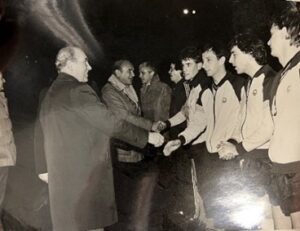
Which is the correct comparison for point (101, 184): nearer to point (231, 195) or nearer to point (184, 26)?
point (231, 195)

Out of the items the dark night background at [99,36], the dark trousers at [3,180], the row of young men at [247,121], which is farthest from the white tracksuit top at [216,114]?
the dark trousers at [3,180]

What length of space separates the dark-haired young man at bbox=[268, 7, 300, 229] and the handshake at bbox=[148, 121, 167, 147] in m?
0.26

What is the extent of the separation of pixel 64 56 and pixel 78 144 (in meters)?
0.20

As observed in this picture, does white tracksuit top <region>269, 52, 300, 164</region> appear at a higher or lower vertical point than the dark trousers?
higher

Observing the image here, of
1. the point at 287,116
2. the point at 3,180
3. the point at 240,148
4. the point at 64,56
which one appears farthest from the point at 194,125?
the point at 3,180

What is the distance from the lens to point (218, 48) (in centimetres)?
116

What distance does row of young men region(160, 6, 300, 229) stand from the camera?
1134 millimetres

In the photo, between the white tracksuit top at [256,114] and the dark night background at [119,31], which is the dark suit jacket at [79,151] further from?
the white tracksuit top at [256,114]

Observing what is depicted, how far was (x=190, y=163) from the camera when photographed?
113cm

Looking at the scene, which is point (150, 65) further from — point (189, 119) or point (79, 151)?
point (79, 151)

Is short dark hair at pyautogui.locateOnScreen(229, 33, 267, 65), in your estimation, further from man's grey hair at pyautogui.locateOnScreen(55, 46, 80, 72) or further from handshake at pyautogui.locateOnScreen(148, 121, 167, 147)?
man's grey hair at pyautogui.locateOnScreen(55, 46, 80, 72)

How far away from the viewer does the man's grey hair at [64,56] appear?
112 centimetres

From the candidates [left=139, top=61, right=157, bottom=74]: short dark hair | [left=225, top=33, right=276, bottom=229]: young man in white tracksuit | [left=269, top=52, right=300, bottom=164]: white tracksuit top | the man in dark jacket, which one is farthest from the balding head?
[left=269, top=52, right=300, bottom=164]: white tracksuit top

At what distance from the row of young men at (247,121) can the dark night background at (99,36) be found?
0.04 meters
